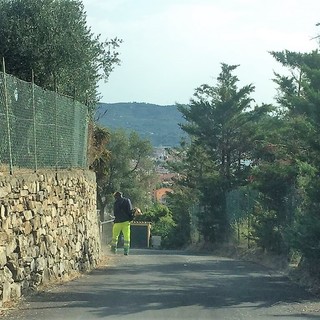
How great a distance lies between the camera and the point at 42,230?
12.6 m

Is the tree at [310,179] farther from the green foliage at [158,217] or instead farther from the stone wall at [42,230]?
the green foliage at [158,217]

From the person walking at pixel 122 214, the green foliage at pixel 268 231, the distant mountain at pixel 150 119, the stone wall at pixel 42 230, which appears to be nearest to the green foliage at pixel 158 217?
the green foliage at pixel 268 231

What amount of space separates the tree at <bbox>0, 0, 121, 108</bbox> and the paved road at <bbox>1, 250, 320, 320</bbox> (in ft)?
18.6

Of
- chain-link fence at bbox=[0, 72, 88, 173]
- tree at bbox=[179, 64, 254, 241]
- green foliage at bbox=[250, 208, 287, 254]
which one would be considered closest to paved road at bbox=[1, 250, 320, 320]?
chain-link fence at bbox=[0, 72, 88, 173]

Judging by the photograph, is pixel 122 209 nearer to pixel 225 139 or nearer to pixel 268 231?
pixel 268 231

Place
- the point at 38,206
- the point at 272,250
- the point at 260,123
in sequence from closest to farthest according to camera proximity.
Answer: the point at 38,206 → the point at 272,250 → the point at 260,123

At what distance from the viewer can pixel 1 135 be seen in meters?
11.7

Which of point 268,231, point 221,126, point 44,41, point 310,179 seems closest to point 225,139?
point 221,126

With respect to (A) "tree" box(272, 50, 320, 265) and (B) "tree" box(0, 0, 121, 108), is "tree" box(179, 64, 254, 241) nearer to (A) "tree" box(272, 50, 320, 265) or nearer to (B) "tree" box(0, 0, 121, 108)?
(B) "tree" box(0, 0, 121, 108)

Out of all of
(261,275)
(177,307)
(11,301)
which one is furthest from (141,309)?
(261,275)

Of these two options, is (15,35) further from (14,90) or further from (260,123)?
(260,123)

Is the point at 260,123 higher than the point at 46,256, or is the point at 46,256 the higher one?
the point at 260,123

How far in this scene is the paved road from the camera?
9938mm

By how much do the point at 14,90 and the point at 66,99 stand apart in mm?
4098
